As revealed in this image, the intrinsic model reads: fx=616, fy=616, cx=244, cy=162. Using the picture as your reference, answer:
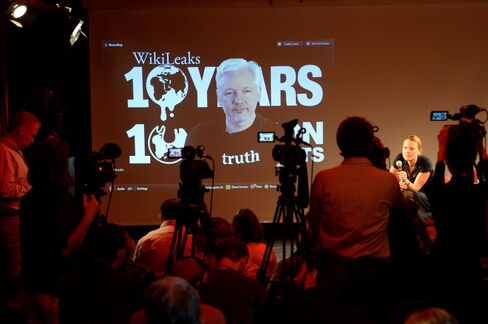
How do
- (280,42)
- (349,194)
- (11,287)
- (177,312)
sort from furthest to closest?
(280,42), (11,287), (349,194), (177,312)

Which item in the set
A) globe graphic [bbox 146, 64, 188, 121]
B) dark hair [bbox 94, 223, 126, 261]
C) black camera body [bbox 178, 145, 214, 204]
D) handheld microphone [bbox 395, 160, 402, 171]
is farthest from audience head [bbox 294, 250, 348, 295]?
globe graphic [bbox 146, 64, 188, 121]

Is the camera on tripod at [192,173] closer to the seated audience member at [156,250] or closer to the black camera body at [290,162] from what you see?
the seated audience member at [156,250]

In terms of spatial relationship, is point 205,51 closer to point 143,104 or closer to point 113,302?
point 143,104

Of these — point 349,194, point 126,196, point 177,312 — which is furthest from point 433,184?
point 126,196

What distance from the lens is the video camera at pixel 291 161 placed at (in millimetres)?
3572

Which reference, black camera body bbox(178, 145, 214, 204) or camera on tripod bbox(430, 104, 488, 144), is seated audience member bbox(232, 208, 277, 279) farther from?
camera on tripod bbox(430, 104, 488, 144)

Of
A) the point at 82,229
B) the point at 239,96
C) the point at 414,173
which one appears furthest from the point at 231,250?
the point at 239,96

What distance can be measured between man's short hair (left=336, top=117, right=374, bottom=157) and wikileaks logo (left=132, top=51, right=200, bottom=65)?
438 cm

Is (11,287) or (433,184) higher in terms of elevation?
(433,184)

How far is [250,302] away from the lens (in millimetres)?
2564

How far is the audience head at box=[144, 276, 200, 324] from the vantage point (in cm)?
190

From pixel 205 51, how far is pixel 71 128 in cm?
184

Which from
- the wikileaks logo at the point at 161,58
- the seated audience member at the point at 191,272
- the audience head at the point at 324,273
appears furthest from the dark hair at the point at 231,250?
the wikileaks logo at the point at 161,58

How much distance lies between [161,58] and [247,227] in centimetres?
362
